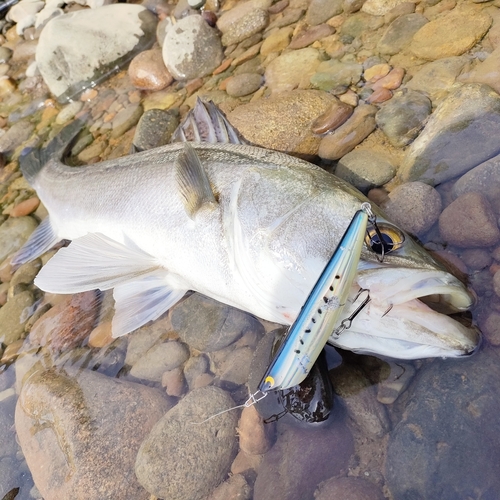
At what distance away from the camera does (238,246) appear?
251cm

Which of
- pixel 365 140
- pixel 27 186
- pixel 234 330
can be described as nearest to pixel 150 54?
pixel 27 186

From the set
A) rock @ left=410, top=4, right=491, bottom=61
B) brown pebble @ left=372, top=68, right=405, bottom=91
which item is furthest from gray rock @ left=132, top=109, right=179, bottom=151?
rock @ left=410, top=4, right=491, bottom=61

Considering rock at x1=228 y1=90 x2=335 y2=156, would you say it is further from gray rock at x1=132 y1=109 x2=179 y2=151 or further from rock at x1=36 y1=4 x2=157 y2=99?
rock at x1=36 y1=4 x2=157 y2=99

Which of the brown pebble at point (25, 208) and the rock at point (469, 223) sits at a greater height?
the brown pebble at point (25, 208)

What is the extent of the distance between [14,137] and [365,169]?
15.9 feet

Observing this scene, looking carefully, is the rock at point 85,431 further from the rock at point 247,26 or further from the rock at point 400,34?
the rock at point 247,26

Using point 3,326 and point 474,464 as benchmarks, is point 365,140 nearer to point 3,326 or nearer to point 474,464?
point 474,464

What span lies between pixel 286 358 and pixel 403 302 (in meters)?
0.61

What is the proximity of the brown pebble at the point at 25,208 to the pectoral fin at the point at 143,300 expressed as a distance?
2325mm

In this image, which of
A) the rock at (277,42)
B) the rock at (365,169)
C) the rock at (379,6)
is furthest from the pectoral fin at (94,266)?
the rock at (379,6)

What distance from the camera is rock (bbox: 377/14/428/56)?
417 centimetres

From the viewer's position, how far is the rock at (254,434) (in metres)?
2.46

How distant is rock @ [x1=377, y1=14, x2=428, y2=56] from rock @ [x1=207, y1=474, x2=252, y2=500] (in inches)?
160

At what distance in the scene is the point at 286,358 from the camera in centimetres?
190
